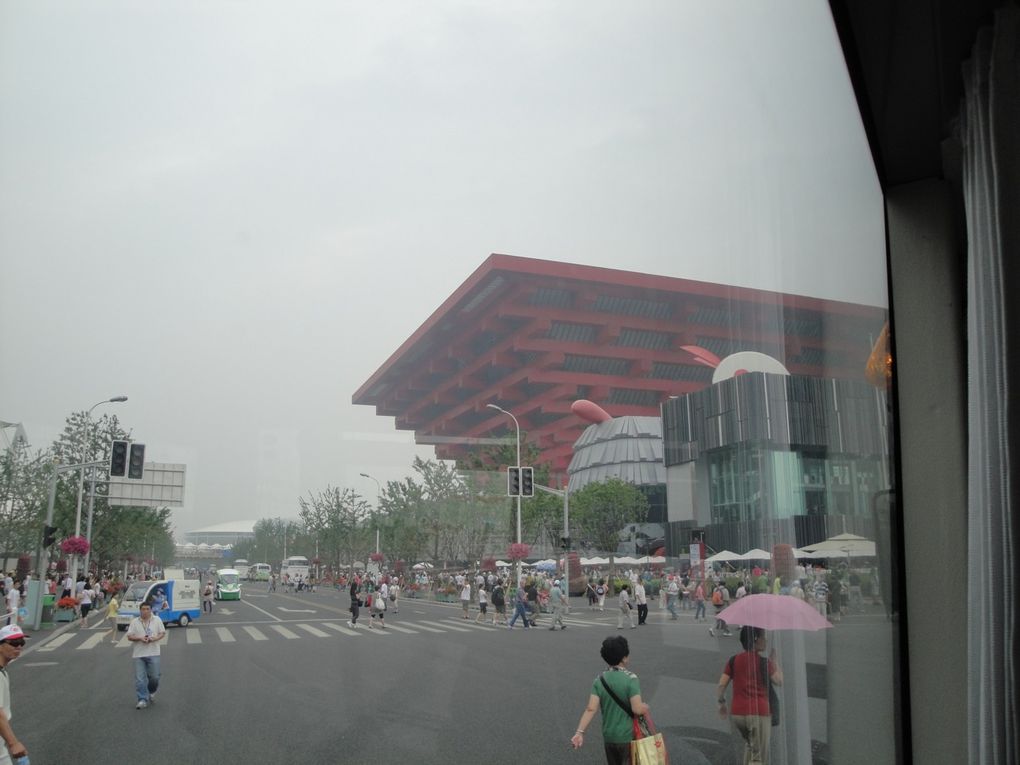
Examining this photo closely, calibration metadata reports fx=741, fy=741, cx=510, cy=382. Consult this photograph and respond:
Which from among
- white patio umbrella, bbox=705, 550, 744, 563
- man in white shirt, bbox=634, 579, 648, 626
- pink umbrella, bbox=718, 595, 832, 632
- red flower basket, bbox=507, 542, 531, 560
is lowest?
man in white shirt, bbox=634, 579, 648, 626

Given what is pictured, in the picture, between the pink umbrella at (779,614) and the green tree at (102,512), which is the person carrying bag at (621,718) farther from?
the green tree at (102,512)

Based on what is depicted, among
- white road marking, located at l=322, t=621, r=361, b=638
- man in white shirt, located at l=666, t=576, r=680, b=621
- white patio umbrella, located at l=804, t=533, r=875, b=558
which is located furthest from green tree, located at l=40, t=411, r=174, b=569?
white patio umbrella, located at l=804, t=533, r=875, b=558

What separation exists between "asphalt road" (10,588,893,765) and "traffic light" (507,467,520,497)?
679 millimetres

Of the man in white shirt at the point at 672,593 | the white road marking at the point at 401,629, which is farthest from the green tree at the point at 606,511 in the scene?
the white road marking at the point at 401,629

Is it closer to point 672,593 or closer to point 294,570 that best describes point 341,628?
point 294,570

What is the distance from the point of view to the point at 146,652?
2885 millimetres

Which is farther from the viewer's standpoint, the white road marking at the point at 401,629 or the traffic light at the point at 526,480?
the traffic light at the point at 526,480

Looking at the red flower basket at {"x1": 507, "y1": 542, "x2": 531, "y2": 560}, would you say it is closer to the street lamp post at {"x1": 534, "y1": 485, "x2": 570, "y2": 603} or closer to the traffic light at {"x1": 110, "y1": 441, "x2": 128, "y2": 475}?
the street lamp post at {"x1": 534, "y1": 485, "x2": 570, "y2": 603}

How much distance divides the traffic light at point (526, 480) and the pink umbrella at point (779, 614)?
1381mm

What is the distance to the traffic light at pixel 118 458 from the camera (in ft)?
8.66

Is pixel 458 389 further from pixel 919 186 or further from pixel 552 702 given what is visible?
pixel 919 186

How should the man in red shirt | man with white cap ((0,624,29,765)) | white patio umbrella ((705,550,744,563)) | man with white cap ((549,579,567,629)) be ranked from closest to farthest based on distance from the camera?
man with white cap ((0,624,29,765)), the man in red shirt, white patio umbrella ((705,550,744,563)), man with white cap ((549,579,567,629))

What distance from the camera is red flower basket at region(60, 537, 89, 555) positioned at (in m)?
2.53

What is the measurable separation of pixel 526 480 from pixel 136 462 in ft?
6.33
